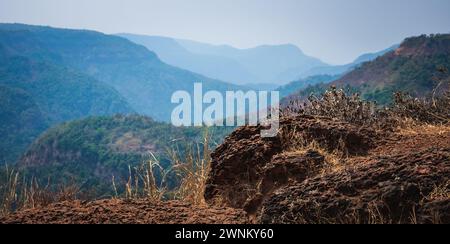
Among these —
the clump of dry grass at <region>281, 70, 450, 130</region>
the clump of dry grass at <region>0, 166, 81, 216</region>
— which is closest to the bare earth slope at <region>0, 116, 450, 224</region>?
the clump of dry grass at <region>0, 166, 81, 216</region>

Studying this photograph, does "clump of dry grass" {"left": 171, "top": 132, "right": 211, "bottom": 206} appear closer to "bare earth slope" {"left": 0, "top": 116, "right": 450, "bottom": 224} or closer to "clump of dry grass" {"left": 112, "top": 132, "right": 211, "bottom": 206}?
"clump of dry grass" {"left": 112, "top": 132, "right": 211, "bottom": 206}

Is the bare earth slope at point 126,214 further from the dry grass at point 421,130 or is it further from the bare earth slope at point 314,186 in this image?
the dry grass at point 421,130

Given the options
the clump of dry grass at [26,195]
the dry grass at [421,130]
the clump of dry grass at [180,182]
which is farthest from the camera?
the dry grass at [421,130]

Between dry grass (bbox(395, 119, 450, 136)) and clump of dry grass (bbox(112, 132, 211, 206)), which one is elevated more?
dry grass (bbox(395, 119, 450, 136))

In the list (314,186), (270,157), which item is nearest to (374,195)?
(314,186)

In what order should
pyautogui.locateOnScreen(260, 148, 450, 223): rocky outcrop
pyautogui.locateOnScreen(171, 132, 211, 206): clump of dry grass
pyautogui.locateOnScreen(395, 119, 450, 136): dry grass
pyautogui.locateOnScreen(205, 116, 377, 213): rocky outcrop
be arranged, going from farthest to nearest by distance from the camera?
pyautogui.locateOnScreen(395, 119, 450, 136): dry grass < pyautogui.locateOnScreen(171, 132, 211, 206): clump of dry grass < pyautogui.locateOnScreen(205, 116, 377, 213): rocky outcrop < pyautogui.locateOnScreen(260, 148, 450, 223): rocky outcrop

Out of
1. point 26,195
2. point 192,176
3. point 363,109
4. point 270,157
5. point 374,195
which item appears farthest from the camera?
point 363,109

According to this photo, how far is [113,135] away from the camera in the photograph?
353 ft

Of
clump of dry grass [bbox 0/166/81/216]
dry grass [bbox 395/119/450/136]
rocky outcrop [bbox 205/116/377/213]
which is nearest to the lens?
rocky outcrop [bbox 205/116/377/213]

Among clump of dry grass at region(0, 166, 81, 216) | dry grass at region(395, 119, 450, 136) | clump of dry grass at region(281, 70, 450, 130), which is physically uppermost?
clump of dry grass at region(281, 70, 450, 130)

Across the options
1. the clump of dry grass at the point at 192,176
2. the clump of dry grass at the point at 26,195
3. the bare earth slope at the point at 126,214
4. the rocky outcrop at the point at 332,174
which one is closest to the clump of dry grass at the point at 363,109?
the rocky outcrop at the point at 332,174

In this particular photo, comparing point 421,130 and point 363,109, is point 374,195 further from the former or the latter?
point 363,109

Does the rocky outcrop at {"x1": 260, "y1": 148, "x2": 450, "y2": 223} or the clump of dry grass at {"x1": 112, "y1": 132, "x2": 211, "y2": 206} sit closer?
the rocky outcrop at {"x1": 260, "y1": 148, "x2": 450, "y2": 223}

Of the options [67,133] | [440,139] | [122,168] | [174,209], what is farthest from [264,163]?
[67,133]
